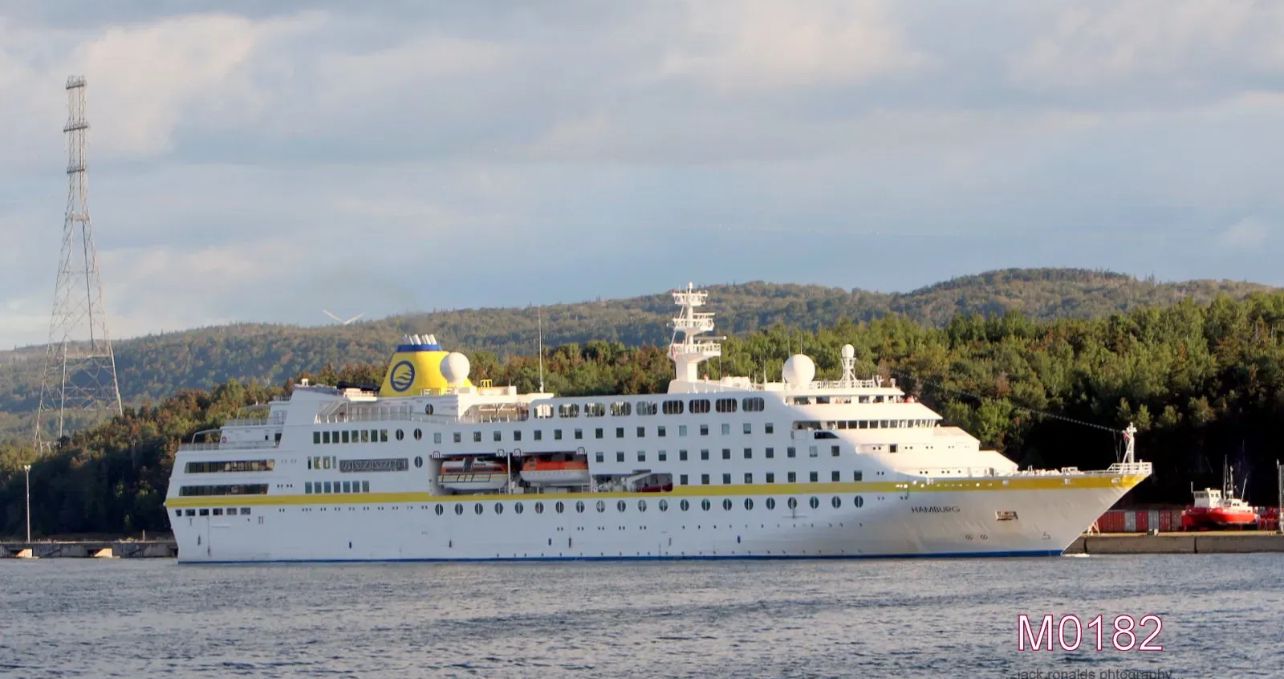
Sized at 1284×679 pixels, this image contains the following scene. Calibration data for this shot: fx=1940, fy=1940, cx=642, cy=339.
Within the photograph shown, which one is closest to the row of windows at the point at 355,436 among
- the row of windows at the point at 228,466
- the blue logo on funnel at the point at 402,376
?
the row of windows at the point at 228,466

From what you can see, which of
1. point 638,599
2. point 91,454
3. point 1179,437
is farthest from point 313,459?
point 91,454

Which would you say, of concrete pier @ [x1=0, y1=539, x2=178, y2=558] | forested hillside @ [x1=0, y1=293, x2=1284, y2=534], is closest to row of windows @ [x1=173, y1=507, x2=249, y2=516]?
concrete pier @ [x1=0, y1=539, x2=178, y2=558]

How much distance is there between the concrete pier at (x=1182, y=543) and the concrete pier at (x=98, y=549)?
126 feet

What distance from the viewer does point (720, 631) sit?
4156 cm

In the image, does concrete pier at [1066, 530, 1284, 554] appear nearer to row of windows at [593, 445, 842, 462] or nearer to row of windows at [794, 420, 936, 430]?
row of windows at [794, 420, 936, 430]

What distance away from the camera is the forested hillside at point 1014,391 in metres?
74.1

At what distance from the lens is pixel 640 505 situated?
59.2 m

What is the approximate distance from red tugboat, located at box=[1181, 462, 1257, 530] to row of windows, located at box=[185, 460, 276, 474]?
3077 cm

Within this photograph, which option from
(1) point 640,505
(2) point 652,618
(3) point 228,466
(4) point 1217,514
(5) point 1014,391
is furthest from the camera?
(5) point 1014,391

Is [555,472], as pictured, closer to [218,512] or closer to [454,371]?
[454,371]

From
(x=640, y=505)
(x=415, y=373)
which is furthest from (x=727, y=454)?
(x=415, y=373)

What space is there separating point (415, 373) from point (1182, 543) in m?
25.5

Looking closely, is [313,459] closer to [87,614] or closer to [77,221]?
[87,614]

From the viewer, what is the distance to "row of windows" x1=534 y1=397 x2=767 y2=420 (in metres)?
58.3
